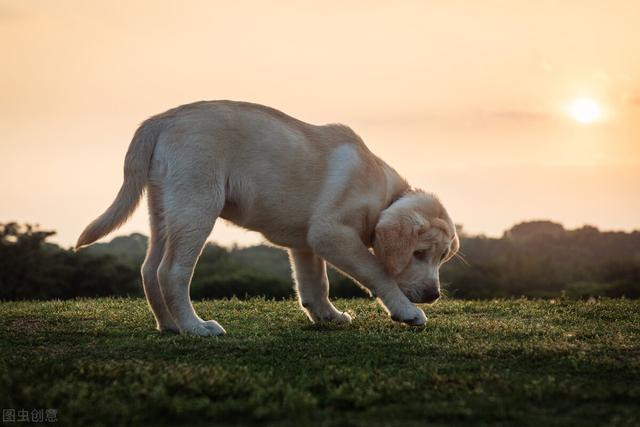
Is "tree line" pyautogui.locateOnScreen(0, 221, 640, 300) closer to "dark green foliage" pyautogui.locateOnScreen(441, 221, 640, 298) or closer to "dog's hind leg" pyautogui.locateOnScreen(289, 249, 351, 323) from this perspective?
"dark green foliage" pyautogui.locateOnScreen(441, 221, 640, 298)

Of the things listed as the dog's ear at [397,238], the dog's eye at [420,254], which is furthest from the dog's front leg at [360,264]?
the dog's eye at [420,254]

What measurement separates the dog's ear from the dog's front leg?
102 mm

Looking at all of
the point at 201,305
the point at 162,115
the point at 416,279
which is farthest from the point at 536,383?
the point at 201,305

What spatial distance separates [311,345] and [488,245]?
74.1 feet

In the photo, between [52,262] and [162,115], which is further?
[52,262]

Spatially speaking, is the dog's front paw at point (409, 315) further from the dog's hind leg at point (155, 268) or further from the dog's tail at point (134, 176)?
the dog's tail at point (134, 176)

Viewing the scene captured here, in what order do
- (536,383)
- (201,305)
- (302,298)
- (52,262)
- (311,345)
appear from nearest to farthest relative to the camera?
(536,383), (311,345), (302,298), (201,305), (52,262)

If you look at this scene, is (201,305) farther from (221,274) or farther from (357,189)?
(221,274)

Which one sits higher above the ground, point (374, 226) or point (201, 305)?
point (374, 226)

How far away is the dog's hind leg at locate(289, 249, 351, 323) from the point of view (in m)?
7.71

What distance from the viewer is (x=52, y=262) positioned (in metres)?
23.4

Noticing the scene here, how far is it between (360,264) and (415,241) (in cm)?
55

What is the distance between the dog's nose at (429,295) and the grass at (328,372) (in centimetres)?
23

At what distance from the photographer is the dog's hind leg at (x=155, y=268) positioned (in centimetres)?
701
